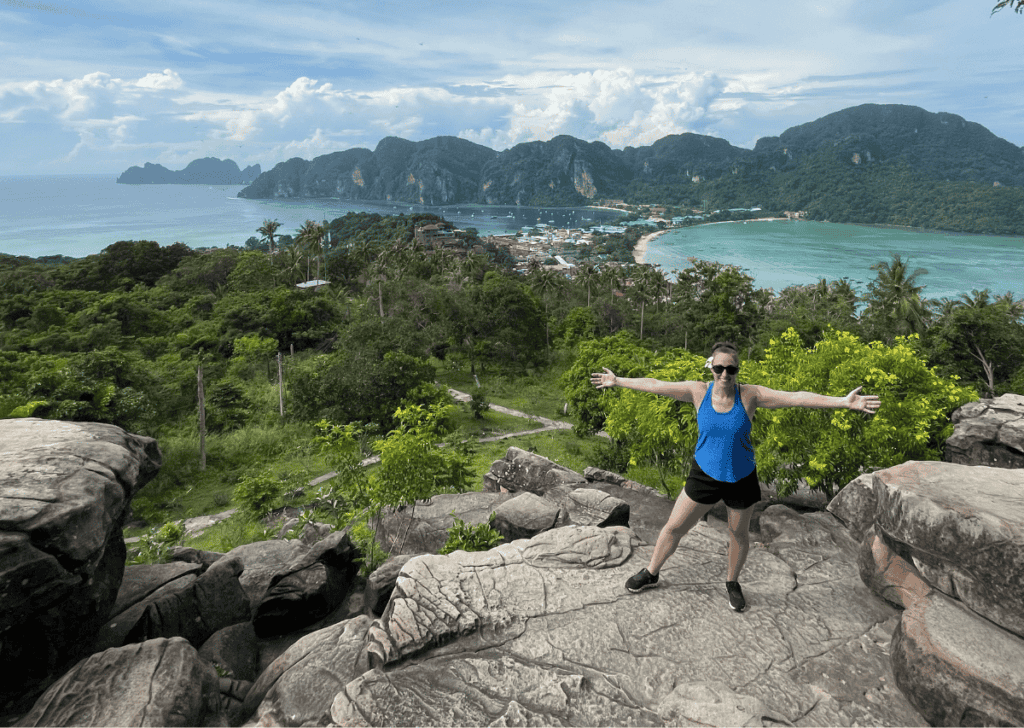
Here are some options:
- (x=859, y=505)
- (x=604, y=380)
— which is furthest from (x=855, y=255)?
(x=604, y=380)

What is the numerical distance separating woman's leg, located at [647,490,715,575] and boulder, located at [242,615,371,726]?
3.85 metres

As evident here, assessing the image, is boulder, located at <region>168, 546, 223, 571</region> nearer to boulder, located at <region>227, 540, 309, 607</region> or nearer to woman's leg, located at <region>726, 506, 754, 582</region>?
boulder, located at <region>227, 540, 309, 607</region>

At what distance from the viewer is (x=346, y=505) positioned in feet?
53.9

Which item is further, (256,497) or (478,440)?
(478,440)

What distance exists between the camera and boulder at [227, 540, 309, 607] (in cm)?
1073

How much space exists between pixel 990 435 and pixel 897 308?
32887mm

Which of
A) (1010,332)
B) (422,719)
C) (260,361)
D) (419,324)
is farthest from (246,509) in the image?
(1010,332)

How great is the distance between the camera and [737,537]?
6293mm

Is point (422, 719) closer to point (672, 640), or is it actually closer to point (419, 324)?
point (672, 640)

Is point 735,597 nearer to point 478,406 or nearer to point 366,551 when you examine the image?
point 366,551

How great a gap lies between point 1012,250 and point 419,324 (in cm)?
17376

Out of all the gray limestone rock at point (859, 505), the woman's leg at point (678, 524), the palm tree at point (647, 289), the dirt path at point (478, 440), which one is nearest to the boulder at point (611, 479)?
the dirt path at point (478, 440)

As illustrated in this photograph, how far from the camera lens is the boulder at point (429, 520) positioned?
13.8 m

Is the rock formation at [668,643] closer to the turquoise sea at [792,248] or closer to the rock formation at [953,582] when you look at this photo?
the rock formation at [953,582]
